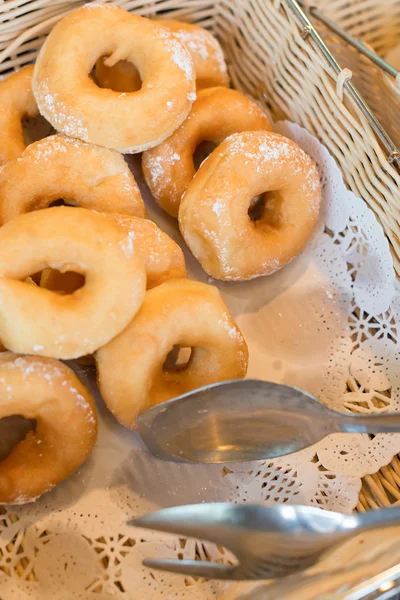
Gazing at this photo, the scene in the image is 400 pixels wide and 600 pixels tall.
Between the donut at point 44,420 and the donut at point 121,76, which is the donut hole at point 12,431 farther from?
the donut at point 121,76

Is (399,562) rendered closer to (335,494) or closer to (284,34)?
(335,494)

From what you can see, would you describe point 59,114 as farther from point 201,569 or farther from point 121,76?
point 201,569

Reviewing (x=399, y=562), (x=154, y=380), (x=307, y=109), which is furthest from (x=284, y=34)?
(x=399, y=562)

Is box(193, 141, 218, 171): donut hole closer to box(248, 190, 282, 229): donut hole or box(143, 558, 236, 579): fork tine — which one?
box(248, 190, 282, 229): donut hole

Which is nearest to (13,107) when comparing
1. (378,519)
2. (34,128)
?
(34,128)

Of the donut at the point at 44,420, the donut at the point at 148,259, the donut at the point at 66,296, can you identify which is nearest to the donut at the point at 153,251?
the donut at the point at 148,259

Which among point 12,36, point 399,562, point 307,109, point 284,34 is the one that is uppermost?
point 12,36
